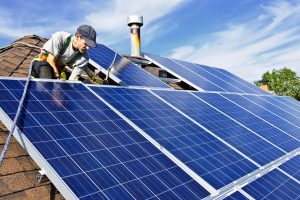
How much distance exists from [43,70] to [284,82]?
58.7 m

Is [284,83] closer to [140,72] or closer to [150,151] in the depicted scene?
[140,72]

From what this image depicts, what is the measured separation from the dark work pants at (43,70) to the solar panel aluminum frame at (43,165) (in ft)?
7.36

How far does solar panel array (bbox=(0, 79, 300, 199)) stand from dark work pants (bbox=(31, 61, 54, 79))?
84 cm

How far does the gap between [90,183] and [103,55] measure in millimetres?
6839

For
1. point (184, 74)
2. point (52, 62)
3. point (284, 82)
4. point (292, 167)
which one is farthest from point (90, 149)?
point (284, 82)

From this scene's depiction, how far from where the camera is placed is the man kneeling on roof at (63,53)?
6586mm

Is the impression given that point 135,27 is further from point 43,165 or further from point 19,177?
point 43,165

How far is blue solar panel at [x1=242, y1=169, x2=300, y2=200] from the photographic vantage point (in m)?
5.35

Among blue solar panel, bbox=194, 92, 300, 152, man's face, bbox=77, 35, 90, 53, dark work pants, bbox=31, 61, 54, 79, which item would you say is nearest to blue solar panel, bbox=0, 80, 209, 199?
dark work pants, bbox=31, 61, 54, 79

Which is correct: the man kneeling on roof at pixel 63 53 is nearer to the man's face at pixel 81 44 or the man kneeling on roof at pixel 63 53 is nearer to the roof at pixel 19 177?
the man's face at pixel 81 44

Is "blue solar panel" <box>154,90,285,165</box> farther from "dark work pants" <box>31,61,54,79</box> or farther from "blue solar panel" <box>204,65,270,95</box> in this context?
"blue solar panel" <box>204,65,270,95</box>

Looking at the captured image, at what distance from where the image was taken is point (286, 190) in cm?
583

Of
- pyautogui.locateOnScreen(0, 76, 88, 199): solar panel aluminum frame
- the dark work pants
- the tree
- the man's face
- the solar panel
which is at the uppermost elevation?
the man's face

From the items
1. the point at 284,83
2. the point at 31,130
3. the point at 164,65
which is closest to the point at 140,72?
the point at 164,65
